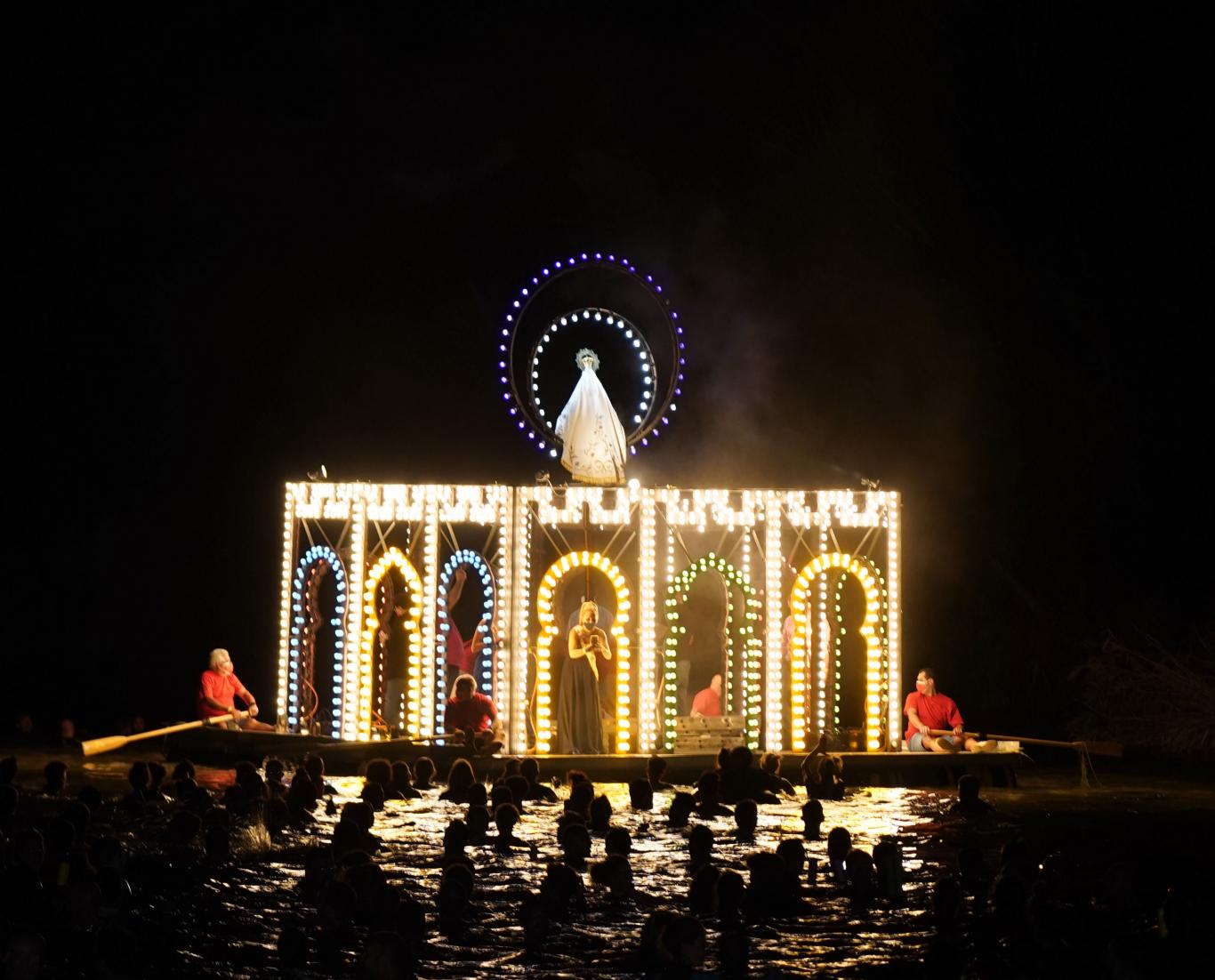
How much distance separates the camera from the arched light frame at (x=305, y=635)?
19.5 meters

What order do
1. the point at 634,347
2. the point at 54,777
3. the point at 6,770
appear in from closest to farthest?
the point at 6,770 → the point at 54,777 → the point at 634,347

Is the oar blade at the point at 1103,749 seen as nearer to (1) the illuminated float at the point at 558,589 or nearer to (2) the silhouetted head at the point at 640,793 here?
(1) the illuminated float at the point at 558,589

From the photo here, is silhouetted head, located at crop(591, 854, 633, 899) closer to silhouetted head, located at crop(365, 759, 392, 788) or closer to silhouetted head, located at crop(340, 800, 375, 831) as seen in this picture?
silhouetted head, located at crop(340, 800, 375, 831)

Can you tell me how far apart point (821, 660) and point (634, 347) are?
5.13 meters

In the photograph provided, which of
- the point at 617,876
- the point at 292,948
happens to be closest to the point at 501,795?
the point at 617,876

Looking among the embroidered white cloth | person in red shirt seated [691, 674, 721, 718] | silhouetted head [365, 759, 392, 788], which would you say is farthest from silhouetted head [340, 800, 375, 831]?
person in red shirt seated [691, 674, 721, 718]

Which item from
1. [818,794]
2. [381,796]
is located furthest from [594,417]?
[381,796]

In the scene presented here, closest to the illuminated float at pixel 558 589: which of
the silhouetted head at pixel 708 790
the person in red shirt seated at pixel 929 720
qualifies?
the person in red shirt seated at pixel 929 720

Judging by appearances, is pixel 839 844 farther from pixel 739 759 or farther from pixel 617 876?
pixel 739 759

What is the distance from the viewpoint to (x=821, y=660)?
20.4 m

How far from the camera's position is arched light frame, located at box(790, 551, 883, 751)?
65.1 feet

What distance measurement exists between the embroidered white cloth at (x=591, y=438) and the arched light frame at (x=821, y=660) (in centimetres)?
295

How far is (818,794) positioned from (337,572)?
7.64 meters

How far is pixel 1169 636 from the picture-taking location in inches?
1069
